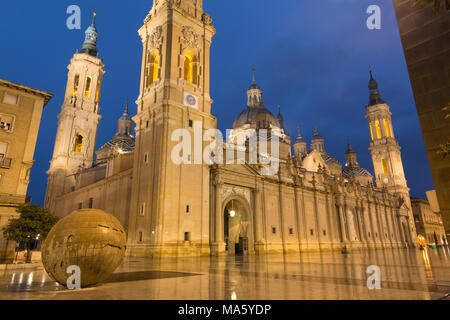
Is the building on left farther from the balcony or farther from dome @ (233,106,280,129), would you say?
dome @ (233,106,280,129)

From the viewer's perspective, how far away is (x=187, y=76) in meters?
32.2

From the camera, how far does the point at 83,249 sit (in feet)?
22.6

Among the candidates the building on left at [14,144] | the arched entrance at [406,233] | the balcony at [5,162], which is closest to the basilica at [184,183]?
the building on left at [14,144]

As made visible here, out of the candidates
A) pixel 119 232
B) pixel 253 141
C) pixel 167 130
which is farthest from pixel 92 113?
pixel 119 232

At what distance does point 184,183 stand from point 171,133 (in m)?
4.72

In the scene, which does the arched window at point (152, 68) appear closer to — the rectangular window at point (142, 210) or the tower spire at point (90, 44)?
the rectangular window at point (142, 210)

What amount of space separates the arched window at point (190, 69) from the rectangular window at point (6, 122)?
1641cm

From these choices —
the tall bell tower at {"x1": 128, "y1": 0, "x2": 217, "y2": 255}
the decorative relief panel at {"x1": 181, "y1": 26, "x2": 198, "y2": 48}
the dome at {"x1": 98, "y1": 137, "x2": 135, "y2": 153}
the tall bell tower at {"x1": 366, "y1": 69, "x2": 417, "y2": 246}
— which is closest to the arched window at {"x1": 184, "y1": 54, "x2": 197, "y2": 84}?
the tall bell tower at {"x1": 128, "y1": 0, "x2": 217, "y2": 255}

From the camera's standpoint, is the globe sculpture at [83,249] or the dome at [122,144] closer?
the globe sculpture at [83,249]

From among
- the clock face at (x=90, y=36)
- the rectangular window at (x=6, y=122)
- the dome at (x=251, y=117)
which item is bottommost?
the rectangular window at (x=6, y=122)

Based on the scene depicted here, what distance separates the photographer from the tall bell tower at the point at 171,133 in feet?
82.4

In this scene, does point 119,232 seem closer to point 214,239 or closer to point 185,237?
point 185,237
